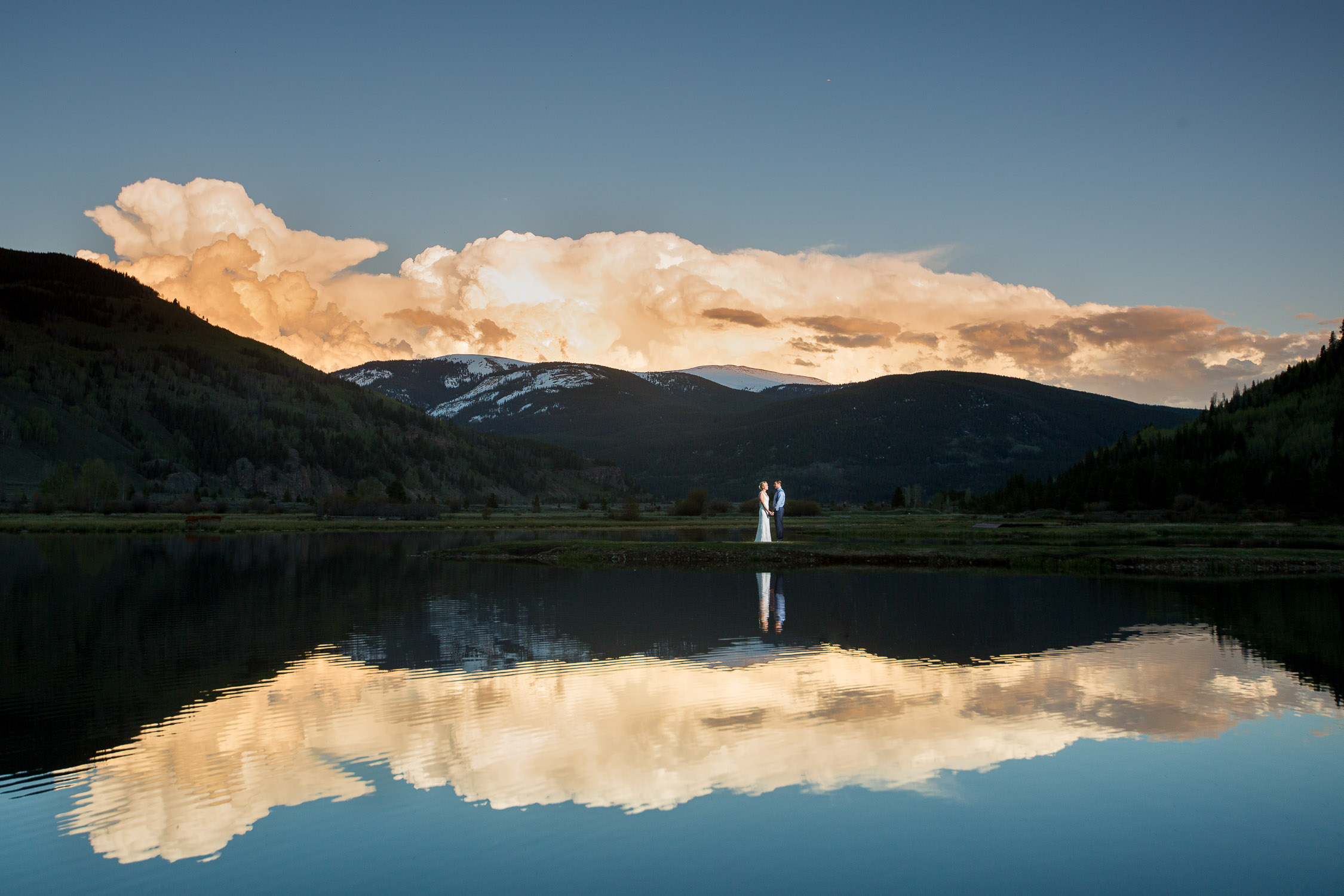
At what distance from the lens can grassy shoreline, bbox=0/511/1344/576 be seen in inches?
1487

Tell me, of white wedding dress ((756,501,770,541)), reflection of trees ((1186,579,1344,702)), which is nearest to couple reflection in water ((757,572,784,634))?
white wedding dress ((756,501,770,541))

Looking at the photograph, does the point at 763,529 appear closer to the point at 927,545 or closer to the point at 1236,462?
the point at 927,545

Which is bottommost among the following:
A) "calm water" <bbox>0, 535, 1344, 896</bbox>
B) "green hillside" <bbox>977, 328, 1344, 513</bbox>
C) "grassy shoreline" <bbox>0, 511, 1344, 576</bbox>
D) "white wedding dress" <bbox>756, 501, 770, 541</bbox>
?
"calm water" <bbox>0, 535, 1344, 896</bbox>

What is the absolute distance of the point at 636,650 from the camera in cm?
1792

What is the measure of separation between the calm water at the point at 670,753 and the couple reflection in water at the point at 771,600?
0.40 m

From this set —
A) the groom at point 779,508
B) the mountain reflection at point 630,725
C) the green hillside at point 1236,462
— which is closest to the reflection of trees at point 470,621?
the mountain reflection at point 630,725

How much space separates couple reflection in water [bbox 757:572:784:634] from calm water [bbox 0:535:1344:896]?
400 millimetres

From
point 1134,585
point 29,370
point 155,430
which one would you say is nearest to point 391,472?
point 155,430

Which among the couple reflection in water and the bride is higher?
the bride

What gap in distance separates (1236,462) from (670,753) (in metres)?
84.4

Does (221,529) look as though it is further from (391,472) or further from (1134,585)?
(391,472)

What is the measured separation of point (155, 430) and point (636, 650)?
171 metres

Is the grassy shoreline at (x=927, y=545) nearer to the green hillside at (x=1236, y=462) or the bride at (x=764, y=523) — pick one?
the bride at (x=764, y=523)

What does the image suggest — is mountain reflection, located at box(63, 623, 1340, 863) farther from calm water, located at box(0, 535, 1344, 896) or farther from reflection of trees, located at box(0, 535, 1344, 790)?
reflection of trees, located at box(0, 535, 1344, 790)
